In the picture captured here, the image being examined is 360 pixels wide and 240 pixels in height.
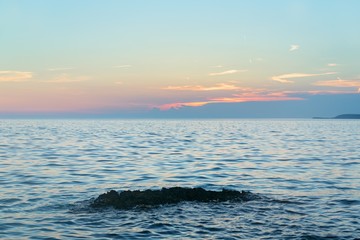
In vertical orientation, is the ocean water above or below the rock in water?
below

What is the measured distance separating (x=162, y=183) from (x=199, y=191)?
507cm

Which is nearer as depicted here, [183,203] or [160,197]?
[183,203]

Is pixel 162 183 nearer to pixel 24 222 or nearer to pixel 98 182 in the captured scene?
pixel 98 182

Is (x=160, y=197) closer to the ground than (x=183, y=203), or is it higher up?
higher up

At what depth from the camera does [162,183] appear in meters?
→ 22.7

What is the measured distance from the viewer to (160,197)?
1694 cm

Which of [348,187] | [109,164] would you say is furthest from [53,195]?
[348,187]

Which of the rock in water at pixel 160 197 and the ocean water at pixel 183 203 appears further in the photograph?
the rock in water at pixel 160 197

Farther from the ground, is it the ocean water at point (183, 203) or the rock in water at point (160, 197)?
the rock in water at point (160, 197)

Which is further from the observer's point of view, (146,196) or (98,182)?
(98,182)

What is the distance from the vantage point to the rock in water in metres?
16.1

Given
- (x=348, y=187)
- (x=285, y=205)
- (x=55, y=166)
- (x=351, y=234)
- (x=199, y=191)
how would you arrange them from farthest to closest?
(x=55, y=166)
(x=348, y=187)
(x=199, y=191)
(x=285, y=205)
(x=351, y=234)

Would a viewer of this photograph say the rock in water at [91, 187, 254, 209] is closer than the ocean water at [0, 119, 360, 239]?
No

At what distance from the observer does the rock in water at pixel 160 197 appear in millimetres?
16125
